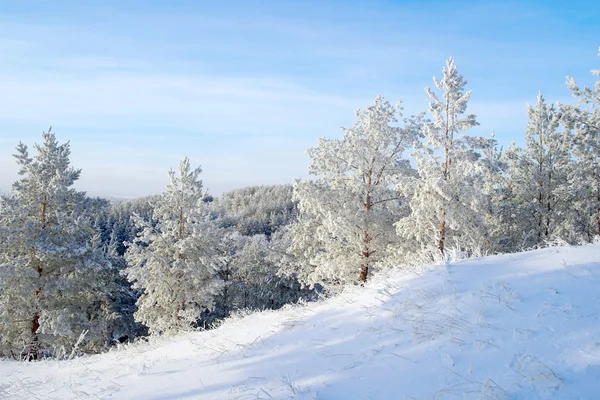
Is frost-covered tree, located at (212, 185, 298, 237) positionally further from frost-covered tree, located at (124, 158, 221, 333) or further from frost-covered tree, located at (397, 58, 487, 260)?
frost-covered tree, located at (397, 58, 487, 260)

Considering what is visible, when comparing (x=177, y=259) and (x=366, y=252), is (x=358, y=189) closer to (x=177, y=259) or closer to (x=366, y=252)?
(x=366, y=252)

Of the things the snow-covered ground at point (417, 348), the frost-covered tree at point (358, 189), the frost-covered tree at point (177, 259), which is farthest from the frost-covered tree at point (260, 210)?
the snow-covered ground at point (417, 348)

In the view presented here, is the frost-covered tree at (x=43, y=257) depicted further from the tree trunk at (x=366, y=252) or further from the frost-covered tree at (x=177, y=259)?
the tree trunk at (x=366, y=252)

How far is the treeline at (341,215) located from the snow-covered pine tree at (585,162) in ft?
0.22

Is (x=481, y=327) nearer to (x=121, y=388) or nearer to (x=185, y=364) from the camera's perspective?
(x=185, y=364)

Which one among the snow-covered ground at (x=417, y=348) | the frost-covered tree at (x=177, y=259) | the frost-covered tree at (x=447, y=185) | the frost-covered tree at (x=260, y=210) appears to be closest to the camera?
the snow-covered ground at (x=417, y=348)

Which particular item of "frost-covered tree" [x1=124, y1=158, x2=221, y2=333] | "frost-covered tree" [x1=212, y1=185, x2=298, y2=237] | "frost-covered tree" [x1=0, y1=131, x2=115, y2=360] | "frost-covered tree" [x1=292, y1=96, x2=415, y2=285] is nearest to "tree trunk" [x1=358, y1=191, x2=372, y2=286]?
"frost-covered tree" [x1=292, y1=96, x2=415, y2=285]

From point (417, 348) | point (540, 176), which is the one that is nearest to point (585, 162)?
point (540, 176)

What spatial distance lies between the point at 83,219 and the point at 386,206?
553 inches

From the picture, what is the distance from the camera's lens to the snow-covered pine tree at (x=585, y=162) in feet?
63.6

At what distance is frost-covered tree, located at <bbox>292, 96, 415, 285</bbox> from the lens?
17500 millimetres

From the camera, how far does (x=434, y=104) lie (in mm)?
17062

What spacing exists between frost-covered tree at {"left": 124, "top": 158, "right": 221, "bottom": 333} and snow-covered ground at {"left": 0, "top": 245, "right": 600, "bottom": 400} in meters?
12.5

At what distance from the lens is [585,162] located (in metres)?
19.8
